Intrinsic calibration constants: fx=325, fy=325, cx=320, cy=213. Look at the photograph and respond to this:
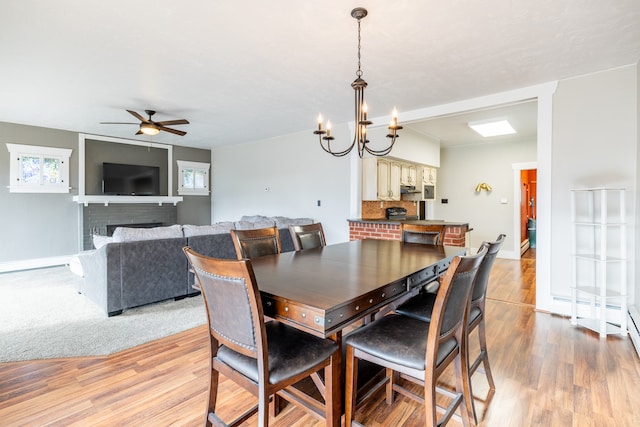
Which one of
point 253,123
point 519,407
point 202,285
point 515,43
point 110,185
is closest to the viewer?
point 202,285

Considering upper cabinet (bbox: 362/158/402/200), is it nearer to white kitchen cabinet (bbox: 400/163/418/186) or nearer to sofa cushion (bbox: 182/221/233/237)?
white kitchen cabinet (bbox: 400/163/418/186)

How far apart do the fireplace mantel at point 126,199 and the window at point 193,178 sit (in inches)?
17.6

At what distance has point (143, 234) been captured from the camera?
344cm

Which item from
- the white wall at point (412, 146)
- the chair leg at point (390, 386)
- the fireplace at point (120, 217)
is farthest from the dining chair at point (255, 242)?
the fireplace at point (120, 217)

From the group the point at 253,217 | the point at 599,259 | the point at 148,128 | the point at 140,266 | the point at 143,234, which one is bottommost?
the point at 140,266

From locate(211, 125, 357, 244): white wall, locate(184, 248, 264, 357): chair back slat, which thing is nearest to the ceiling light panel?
locate(211, 125, 357, 244): white wall

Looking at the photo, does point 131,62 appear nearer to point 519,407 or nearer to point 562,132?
point 519,407

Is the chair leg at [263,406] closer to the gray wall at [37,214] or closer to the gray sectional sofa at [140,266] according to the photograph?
the gray sectional sofa at [140,266]

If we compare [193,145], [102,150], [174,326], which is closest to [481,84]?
[174,326]

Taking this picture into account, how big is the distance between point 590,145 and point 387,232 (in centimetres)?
241

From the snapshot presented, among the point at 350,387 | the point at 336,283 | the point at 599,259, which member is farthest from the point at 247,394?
the point at 599,259

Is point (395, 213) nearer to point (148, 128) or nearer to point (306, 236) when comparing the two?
point (306, 236)

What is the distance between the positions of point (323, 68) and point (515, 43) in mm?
1601

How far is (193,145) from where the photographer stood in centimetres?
745
